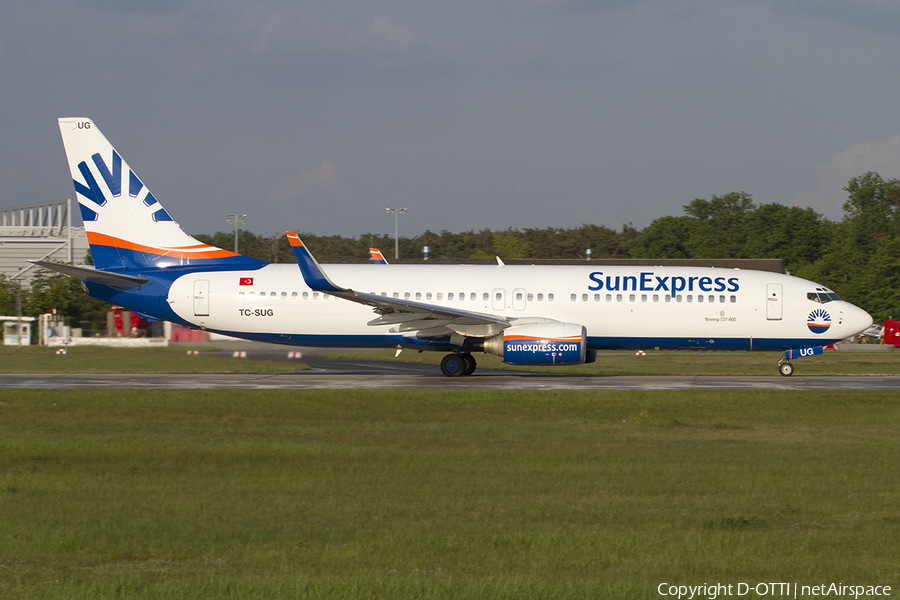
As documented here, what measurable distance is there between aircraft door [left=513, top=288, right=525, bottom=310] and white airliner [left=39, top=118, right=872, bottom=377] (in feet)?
0.11

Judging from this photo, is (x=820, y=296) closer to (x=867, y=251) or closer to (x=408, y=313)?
(x=408, y=313)

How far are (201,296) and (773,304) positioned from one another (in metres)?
18.5

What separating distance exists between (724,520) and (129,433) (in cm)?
1114

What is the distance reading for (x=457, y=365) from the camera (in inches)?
1125

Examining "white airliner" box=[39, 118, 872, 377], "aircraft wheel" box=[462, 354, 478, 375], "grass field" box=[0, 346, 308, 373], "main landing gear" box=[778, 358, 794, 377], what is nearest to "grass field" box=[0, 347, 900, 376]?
"grass field" box=[0, 346, 308, 373]

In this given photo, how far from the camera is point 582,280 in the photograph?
28844 mm

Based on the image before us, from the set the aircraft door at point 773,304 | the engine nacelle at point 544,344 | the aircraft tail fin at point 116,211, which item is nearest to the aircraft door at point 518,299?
the engine nacelle at point 544,344

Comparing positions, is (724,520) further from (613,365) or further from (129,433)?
(613,365)

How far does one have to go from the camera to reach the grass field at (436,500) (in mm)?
7566

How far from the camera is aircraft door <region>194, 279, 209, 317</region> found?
28.8 meters

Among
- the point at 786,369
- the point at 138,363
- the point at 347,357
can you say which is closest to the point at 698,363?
the point at 786,369

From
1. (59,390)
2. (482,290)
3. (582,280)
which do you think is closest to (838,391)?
(582,280)

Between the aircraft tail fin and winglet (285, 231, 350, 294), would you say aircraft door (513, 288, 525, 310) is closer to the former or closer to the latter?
winglet (285, 231, 350, 294)

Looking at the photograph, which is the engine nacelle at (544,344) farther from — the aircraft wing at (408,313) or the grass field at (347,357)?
the grass field at (347,357)
